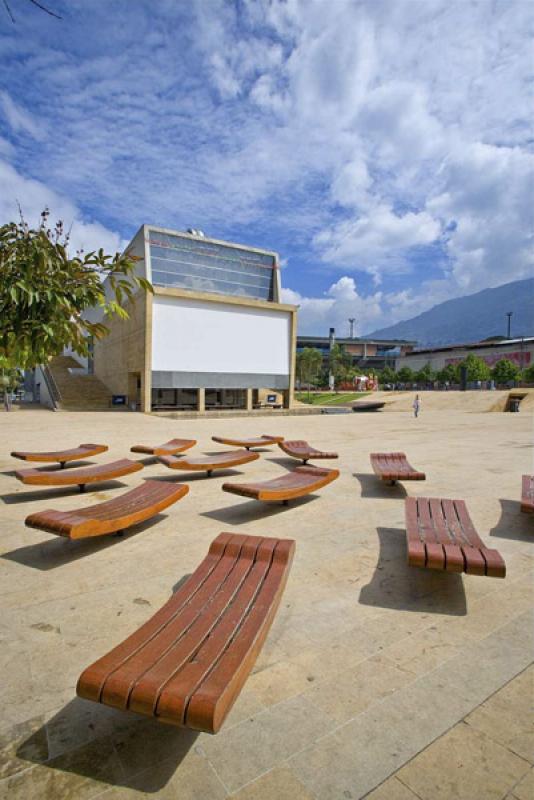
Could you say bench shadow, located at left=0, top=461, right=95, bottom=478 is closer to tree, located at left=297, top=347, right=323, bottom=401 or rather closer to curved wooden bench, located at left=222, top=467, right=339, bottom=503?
curved wooden bench, located at left=222, top=467, right=339, bottom=503

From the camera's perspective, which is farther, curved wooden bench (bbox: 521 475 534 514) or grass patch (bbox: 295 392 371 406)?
grass patch (bbox: 295 392 371 406)

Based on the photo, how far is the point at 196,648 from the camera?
2.41m

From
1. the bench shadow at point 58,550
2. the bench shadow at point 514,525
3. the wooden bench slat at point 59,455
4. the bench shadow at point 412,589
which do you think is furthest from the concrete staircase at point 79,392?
the bench shadow at point 412,589

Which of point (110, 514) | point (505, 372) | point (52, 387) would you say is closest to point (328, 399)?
point (505, 372)

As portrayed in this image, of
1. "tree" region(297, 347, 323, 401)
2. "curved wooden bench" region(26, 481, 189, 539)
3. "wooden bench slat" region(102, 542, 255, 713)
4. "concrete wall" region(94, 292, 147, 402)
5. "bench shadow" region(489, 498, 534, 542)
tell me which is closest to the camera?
"wooden bench slat" region(102, 542, 255, 713)

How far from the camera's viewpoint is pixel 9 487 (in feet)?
24.3

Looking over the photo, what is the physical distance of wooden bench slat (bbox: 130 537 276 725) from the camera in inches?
79.4

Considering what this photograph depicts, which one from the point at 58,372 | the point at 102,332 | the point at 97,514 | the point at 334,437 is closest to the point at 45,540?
the point at 97,514

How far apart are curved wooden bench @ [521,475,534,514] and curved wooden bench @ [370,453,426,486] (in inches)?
52.7

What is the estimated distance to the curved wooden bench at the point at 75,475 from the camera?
21.2 feet

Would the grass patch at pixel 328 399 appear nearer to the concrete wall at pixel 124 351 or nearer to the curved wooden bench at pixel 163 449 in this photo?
the concrete wall at pixel 124 351

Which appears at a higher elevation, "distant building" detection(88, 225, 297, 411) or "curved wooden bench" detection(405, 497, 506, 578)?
"distant building" detection(88, 225, 297, 411)

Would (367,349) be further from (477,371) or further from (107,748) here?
(107,748)

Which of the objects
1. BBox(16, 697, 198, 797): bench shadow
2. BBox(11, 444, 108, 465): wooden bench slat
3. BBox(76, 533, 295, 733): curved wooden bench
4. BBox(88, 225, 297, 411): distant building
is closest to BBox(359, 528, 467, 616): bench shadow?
BBox(76, 533, 295, 733): curved wooden bench
